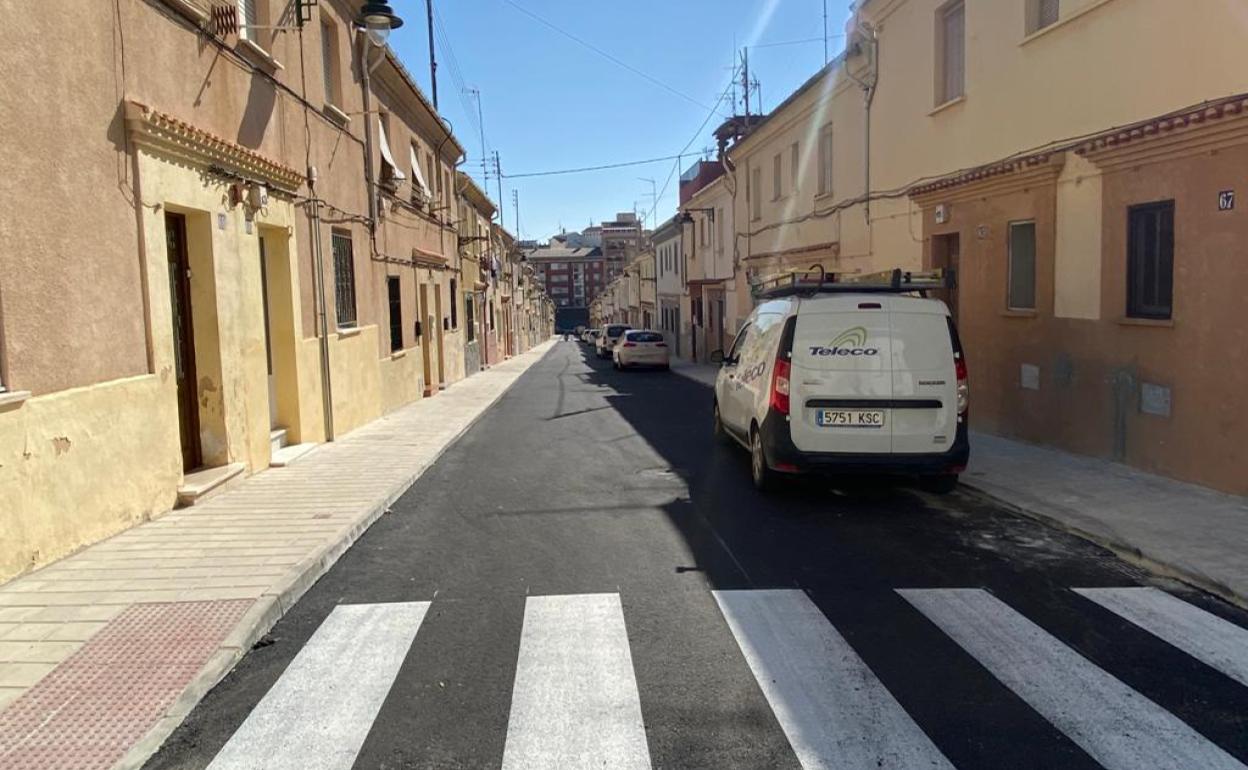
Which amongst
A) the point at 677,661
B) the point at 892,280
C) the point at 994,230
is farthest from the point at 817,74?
the point at 677,661

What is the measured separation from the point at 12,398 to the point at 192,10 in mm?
4194

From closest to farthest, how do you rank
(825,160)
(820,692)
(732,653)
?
(820,692), (732,653), (825,160)

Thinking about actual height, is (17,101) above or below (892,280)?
above

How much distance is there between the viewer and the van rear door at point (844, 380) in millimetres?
7152

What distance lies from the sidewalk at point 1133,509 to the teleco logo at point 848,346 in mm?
1827

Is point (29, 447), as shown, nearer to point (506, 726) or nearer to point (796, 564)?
point (506, 726)

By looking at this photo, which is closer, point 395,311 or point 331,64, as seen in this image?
point 331,64

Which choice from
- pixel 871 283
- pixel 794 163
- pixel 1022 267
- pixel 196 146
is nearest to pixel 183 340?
pixel 196 146

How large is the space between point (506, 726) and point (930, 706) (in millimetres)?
1772

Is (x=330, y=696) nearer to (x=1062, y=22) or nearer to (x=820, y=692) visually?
(x=820, y=692)

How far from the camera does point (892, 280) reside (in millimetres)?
7711

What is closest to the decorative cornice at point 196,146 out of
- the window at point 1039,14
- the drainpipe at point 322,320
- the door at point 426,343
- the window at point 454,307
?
the drainpipe at point 322,320

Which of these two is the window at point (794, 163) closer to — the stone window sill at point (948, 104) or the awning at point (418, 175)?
the stone window sill at point (948, 104)

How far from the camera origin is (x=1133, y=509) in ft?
22.0
